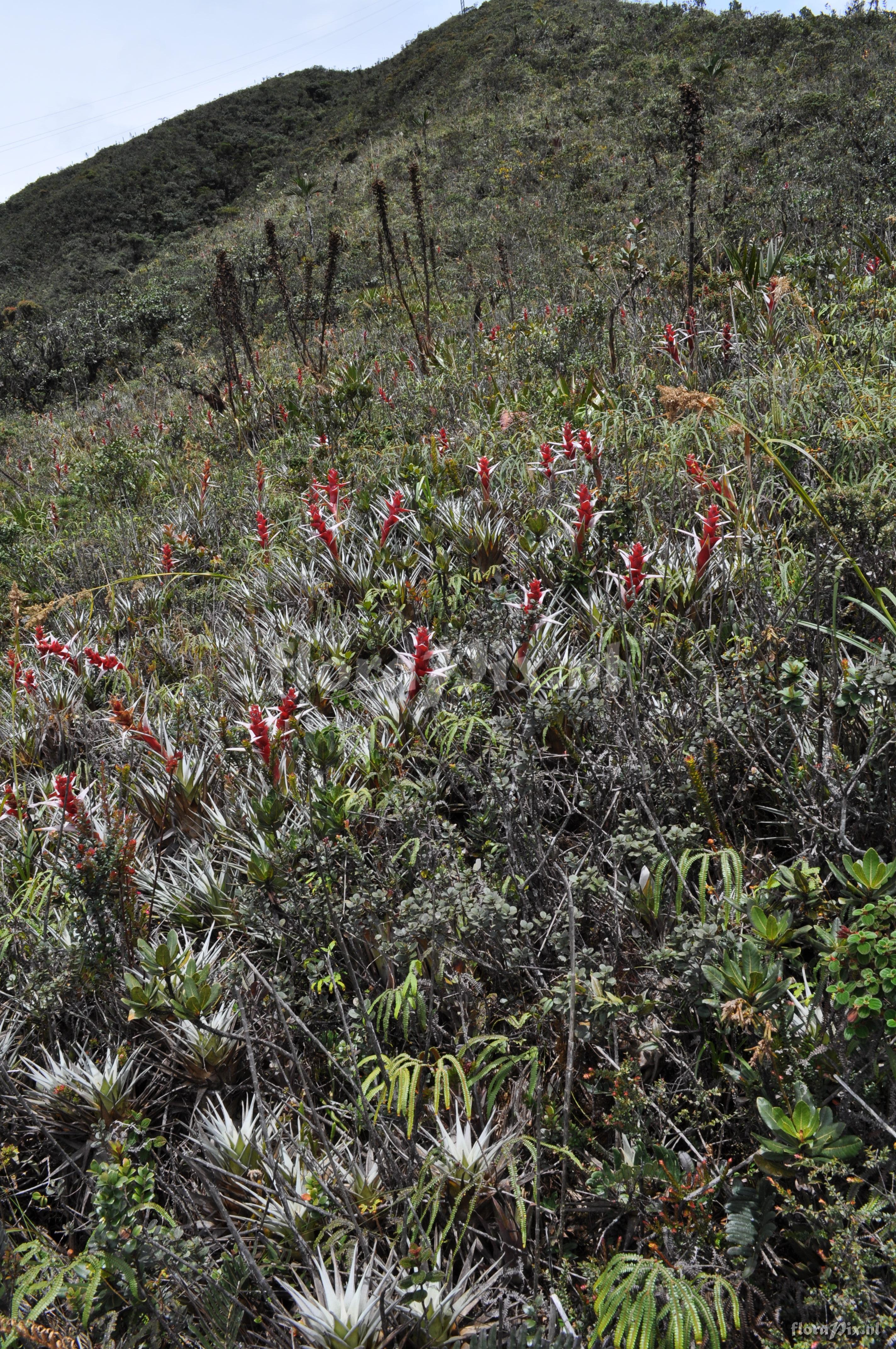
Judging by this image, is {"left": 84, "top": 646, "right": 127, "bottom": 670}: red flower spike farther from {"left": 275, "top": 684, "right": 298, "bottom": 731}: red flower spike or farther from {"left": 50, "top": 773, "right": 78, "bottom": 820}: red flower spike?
{"left": 275, "top": 684, "right": 298, "bottom": 731}: red flower spike

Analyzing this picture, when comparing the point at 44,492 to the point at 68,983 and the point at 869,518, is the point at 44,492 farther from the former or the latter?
the point at 869,518

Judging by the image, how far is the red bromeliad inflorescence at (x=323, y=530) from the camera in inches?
145

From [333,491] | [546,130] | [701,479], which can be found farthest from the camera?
[546,130]

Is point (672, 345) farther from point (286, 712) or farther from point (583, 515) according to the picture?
point (286, 712)

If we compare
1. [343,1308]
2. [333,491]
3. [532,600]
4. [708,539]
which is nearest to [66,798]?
[343,1308]

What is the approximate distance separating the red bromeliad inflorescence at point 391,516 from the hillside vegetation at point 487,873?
0.16 ft

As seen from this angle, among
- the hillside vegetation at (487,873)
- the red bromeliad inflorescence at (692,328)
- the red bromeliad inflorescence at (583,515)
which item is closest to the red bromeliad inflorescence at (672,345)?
the hillside vegetation at (487,873)

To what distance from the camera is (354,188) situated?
28688 millimetres

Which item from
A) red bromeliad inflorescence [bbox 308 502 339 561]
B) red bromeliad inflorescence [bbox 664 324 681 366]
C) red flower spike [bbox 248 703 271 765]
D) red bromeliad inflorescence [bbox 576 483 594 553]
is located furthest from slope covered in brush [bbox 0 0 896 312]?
red flower spike [bbox 248 703 271 765]

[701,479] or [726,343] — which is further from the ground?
[726,343]

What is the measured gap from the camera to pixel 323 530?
371 cm

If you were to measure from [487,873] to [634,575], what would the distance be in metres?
1.37

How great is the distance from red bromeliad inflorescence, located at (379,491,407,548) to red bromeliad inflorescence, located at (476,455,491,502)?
452 millimetres

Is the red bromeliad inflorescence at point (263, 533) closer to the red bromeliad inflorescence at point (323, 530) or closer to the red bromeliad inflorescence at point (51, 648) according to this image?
the red bromeliad inflorescence at point (323, 530)
